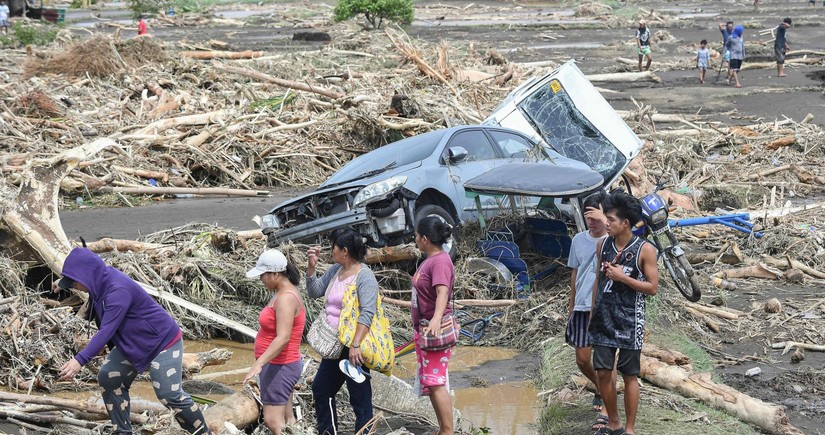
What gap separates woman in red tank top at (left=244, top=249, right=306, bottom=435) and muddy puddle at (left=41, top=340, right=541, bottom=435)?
1.43m

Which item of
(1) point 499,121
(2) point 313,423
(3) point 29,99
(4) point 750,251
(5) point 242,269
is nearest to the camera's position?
(2) point 313,423

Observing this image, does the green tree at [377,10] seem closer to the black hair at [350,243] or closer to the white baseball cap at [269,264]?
the black hair at [350,243]

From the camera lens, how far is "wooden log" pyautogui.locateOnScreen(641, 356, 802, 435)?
7.11m

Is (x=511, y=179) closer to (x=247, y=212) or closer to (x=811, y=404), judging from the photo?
(x=811, y=404)

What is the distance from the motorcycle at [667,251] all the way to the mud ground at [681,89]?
616 millimetres

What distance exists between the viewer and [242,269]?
35.9 feet

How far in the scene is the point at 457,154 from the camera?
38.2 ft

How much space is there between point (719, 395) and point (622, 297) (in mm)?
1567

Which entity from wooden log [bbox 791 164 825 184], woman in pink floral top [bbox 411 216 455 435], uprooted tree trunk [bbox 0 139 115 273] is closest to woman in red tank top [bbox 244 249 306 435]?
woman in pink floral top [bbox 411 216 455 435]

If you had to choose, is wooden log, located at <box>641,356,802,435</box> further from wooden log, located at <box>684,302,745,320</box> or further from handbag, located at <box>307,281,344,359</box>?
handbag, located at <box>307,281,344,359</box>

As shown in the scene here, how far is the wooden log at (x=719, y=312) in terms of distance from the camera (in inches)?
412

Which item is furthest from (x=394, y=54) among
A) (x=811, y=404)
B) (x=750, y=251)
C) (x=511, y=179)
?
(x=811, y=404)

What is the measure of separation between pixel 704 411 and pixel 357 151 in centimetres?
1199

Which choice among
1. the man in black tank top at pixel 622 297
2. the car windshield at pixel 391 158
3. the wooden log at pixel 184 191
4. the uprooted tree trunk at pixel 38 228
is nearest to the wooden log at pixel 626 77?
the wooden log at pixel 184 191
